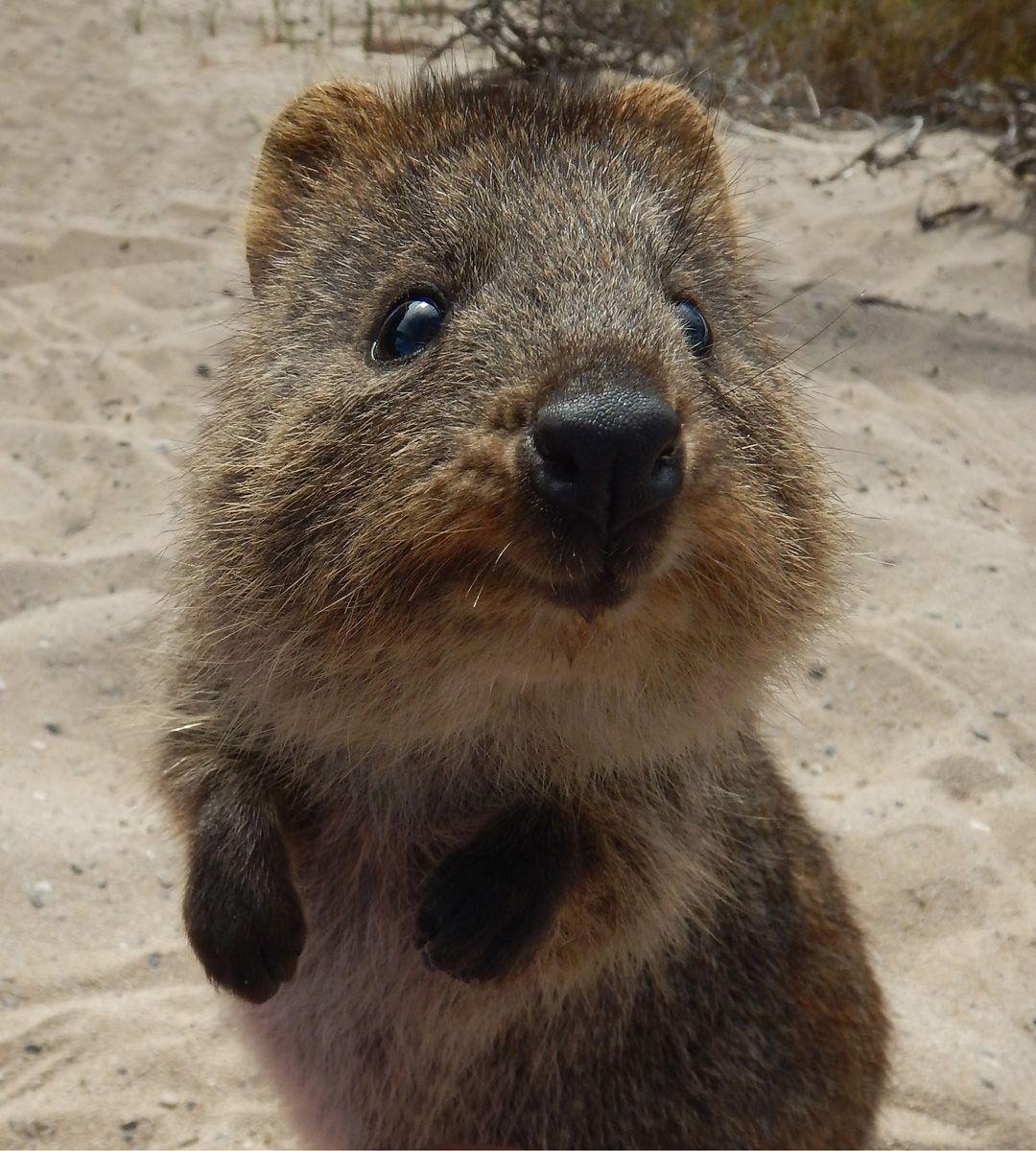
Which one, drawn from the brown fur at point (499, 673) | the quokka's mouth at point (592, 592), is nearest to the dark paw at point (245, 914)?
the brown fur at point (499, 673)

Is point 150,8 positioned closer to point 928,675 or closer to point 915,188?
point 915,188

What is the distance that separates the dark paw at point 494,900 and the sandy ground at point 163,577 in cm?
138

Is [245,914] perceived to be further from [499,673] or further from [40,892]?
[40,892]

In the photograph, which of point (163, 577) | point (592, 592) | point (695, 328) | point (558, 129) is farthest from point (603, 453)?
point (163, 577)

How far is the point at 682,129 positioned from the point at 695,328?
853 mm

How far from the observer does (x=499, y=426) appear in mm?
2152

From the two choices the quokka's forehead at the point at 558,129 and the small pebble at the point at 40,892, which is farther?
the small pebble at the point at 40,892

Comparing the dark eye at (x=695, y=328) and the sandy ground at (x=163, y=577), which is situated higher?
the dark eye at (x=695, y=328)

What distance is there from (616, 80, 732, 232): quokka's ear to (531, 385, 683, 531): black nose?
146 centimetres

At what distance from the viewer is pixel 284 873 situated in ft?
9.25

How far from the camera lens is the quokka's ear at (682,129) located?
3305 millimetres

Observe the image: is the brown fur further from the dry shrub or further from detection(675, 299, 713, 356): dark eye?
the dry shrub

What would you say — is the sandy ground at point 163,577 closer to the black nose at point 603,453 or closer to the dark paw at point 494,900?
the dark paw at point 494,900

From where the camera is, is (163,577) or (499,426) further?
(163,577)
